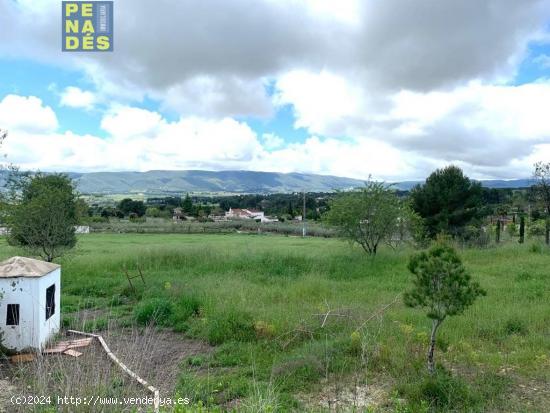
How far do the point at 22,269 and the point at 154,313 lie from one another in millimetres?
2753

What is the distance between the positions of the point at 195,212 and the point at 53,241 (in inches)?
2354

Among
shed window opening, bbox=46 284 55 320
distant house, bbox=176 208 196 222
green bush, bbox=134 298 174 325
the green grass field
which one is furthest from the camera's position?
distant house, bbox=176 208 196 222

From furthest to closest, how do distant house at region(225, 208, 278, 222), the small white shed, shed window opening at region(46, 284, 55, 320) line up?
distant house at region(225, 208, 278, 222) → shed window opening at region(46, 284, 55, 320) → the small white shed

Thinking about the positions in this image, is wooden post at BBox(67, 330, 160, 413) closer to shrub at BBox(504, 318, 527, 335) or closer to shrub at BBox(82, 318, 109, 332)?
shrub at BBox(82, 318, 109, 332)

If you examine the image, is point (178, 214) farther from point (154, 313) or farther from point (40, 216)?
point (154, 313)

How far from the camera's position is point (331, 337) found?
7242 mm

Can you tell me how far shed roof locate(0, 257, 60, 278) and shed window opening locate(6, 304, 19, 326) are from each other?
1.76ft

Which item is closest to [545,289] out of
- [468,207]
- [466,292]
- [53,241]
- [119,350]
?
[466,292]

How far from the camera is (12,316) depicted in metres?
7.00

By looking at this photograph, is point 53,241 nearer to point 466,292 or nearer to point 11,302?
→ point 11,302

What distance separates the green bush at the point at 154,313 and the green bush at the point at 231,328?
136 centimetres

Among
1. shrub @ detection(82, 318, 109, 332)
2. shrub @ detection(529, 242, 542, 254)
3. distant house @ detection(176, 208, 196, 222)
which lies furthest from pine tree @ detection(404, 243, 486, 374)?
distant house @ detection(176, 208, 196, 222)

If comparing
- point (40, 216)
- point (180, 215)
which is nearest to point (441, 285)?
point (40, 216)

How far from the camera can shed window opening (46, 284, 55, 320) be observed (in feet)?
24.7
